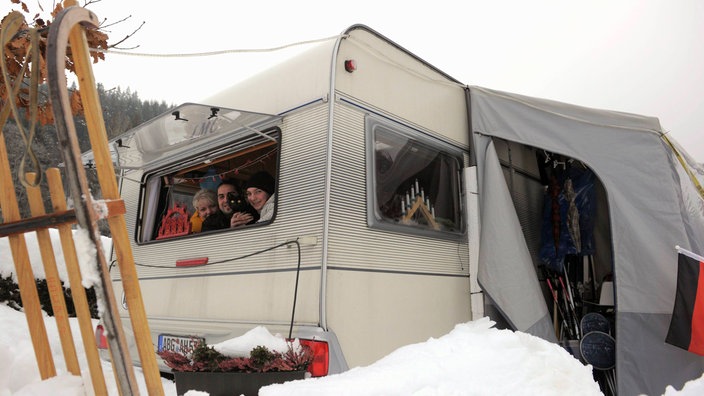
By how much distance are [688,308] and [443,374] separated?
2.52 m

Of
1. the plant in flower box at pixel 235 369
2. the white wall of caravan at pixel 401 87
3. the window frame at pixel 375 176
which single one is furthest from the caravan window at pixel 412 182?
the plant in flower box at pixel 235 369

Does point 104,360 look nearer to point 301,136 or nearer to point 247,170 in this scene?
point 247,170

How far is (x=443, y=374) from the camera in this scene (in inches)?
75.0

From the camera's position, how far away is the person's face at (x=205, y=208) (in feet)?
13.4

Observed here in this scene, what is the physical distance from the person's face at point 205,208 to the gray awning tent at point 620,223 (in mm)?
2162

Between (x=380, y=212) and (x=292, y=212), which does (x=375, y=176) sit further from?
(x=292, y=212)

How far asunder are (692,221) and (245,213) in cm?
365

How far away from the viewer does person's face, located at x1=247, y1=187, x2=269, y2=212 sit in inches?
142

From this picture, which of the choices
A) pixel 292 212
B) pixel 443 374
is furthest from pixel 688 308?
pixel 292 212

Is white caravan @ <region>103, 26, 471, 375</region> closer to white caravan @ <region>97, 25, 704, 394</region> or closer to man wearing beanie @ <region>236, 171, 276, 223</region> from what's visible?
white caravan @ <region>97, 25, 704, 394</region>

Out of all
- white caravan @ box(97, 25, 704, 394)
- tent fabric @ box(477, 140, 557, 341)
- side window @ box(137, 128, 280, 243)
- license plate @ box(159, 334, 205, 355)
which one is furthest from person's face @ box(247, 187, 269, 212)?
tent fabric @ box(477, 140, 557, 341)

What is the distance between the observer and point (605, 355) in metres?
4.25

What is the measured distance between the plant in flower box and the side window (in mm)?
958

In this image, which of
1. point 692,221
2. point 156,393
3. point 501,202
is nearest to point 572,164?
point 692,221
